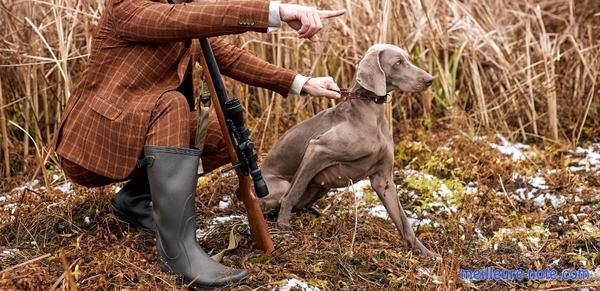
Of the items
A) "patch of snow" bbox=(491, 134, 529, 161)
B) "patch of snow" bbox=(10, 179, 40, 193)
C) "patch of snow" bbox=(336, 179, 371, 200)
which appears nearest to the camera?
"patch of snow" bbox=(336, 179, 371, 200)

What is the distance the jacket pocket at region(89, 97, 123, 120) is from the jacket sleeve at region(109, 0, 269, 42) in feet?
1.08

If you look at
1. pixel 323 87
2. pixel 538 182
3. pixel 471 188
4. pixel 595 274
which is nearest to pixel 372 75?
pixel 323 87

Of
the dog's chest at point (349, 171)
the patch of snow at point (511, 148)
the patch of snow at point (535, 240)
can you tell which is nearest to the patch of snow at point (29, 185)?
the dog's chest at point (349, 171)

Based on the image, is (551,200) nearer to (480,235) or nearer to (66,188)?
(480,235)

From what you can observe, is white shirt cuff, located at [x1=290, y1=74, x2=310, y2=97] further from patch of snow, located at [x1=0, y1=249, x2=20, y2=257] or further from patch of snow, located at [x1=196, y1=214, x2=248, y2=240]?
patch of snow, located at [x1=0, y1=249, x2=20, y2=257]

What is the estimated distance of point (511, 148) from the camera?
586cm

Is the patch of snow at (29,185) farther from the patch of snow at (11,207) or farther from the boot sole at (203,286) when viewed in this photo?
the boot sole at (203,286)

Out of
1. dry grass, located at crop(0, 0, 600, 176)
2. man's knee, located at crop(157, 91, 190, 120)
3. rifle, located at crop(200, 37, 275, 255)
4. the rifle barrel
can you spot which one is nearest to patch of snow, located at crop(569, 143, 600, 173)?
dry grass, located at crop(0, 0, 600, 176)

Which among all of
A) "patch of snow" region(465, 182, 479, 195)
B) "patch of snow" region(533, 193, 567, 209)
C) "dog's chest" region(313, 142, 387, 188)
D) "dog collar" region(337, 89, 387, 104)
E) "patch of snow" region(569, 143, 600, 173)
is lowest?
"patch of snow" region(569, 143, 600, 173)

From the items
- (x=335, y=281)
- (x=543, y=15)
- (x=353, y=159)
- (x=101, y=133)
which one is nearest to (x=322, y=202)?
(x=353, y=159)

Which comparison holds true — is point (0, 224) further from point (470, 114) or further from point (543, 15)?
point (543, 15)

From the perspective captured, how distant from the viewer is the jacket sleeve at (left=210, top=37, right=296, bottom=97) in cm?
395

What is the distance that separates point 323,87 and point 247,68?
16.1 inches

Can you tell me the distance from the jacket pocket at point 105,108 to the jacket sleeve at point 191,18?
0.33 meters
